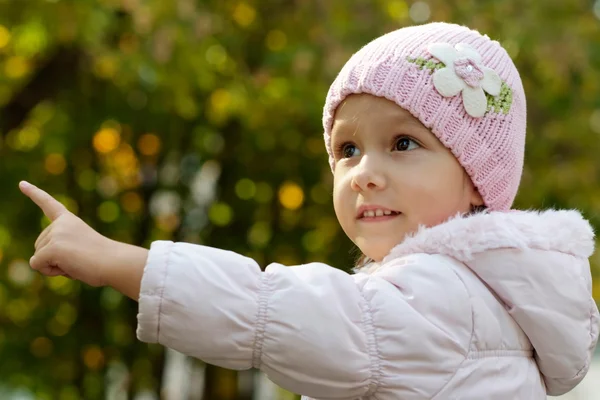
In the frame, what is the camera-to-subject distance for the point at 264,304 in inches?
77.9

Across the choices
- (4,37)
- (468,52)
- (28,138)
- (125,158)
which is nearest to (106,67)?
(4,37)

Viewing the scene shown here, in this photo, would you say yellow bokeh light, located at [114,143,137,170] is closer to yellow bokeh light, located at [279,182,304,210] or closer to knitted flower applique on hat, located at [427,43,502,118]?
yellow bokeh light, located at [279,182,304,210]

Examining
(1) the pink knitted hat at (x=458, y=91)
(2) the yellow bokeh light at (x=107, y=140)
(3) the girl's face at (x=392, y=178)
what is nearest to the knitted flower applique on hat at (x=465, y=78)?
(1) the pink knitted hat at (x=458, y=91)

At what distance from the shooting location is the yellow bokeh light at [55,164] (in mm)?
8508

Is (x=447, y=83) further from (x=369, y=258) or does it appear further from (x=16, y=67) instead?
(x=16, y=67)

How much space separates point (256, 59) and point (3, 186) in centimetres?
235

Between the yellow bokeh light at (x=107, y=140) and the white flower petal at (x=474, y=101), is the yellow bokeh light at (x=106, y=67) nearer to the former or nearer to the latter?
the yellow bokeh light at (x=107, y=140)

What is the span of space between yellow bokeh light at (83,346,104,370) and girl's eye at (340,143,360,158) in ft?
23.6

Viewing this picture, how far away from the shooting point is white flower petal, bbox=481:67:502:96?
2.42m

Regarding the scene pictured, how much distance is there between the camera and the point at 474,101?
2402mm

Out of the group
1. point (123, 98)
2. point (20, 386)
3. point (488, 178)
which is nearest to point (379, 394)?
point (488, 178)

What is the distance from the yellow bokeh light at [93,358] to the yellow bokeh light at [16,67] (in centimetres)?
302

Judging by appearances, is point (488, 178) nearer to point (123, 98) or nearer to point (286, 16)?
point (286, 16)

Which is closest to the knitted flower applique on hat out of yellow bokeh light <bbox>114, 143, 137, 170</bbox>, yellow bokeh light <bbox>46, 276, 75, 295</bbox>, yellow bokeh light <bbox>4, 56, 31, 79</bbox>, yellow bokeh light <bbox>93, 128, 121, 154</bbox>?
yellow bokeh light <bbox>4, 56, 31, 79</bbox>
